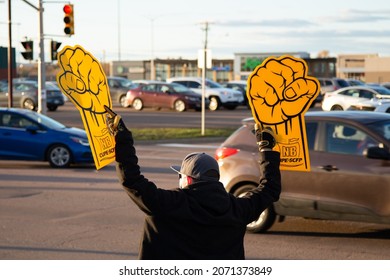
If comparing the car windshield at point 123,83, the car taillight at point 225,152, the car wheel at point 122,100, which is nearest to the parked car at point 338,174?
the car taillight at point 225,152

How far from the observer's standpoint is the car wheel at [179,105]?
41.0 metres

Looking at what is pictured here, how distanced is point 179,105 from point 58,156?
23919mm

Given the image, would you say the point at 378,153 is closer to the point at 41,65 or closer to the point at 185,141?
the point at 185,141

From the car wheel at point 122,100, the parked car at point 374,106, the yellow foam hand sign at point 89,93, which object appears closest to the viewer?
the yellow foam hand sign at point 89,93

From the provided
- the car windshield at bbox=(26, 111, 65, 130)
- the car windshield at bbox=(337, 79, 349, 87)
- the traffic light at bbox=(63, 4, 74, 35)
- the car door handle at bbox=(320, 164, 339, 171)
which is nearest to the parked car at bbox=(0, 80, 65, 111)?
the traffic light at bbox=(63, 4, 74, 35)

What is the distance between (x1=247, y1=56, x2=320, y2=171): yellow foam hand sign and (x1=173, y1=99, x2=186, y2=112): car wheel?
36.4 meters

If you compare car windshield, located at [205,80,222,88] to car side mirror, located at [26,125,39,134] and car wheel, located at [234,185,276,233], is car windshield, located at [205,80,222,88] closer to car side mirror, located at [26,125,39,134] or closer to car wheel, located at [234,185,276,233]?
car side mirror, located at [26,125,39,134]

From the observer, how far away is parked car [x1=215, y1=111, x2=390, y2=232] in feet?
30.9

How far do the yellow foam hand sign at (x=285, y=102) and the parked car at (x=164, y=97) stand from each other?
36206 millimetres

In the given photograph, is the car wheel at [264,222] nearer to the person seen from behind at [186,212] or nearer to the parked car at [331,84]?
the person seen from behind at [186,212]

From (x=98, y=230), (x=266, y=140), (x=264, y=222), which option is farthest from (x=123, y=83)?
(x=266, y=140)

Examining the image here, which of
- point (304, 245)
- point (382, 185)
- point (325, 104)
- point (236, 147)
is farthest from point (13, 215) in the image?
point (325, 104)

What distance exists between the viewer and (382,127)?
982cm

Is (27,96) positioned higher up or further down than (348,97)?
further down
